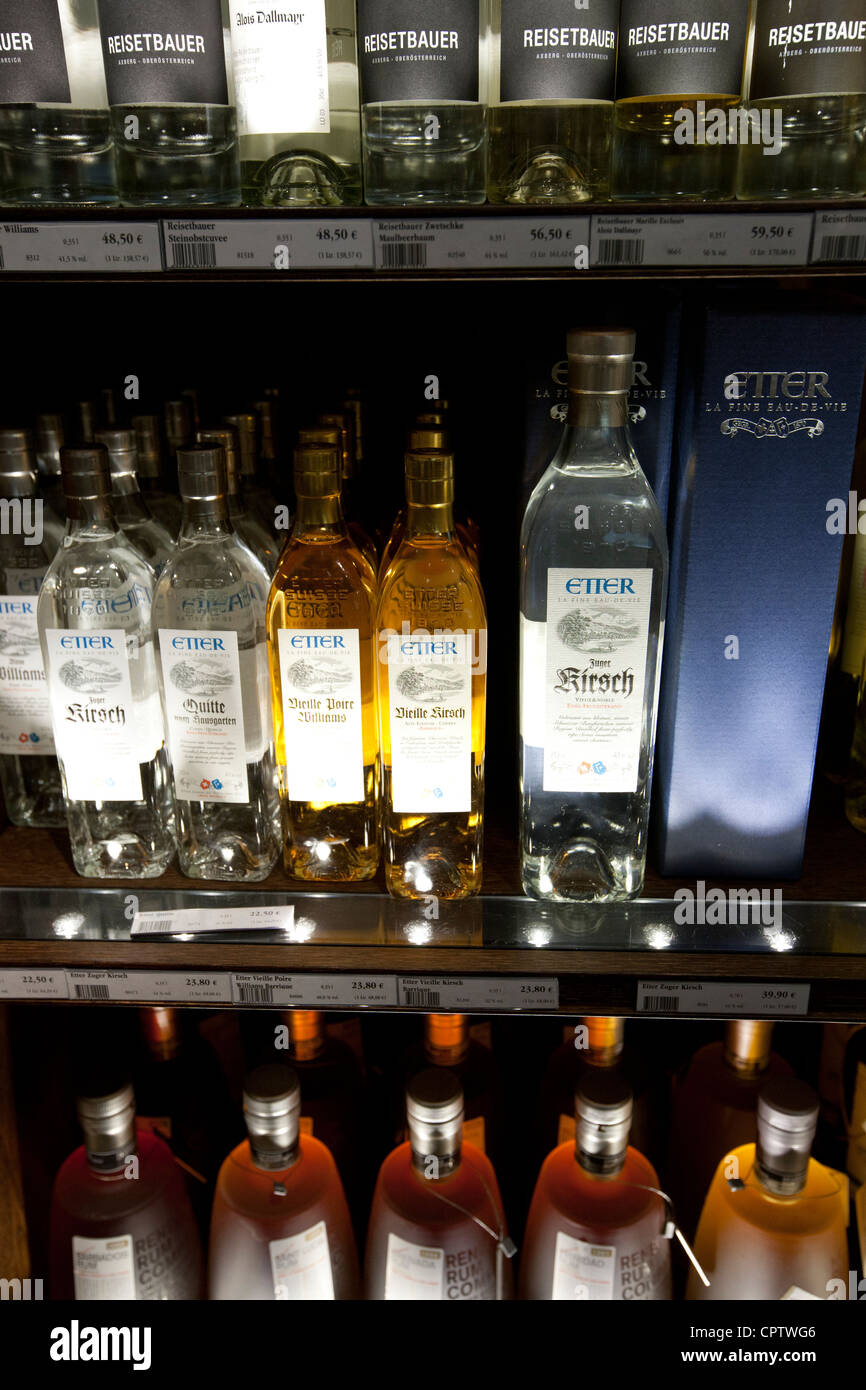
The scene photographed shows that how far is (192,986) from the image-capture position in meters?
0.85

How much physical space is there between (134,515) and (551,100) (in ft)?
1.84

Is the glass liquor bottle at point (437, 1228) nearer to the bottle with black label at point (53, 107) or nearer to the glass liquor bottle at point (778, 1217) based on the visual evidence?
the glass liquor bottle at point (778, 1217)

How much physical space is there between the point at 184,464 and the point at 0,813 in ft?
1.48

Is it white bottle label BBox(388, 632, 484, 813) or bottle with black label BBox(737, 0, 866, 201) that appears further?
white bottle label BBox(388, 632, 484, 813)

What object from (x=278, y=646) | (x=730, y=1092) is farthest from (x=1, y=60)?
(x=730, y=1092)

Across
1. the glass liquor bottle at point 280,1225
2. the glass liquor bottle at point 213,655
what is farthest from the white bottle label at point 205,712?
the glass liquor bottle at point 280,1225

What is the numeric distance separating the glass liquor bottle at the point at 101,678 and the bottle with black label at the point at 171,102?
0.23 metres

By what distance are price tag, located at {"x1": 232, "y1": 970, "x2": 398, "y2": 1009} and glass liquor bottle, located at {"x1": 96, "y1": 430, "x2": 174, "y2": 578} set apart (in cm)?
43

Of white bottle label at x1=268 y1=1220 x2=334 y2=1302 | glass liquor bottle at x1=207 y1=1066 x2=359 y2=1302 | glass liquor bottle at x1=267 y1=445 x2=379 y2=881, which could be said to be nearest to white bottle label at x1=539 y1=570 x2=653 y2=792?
glass liquor bottle at x1=267 y1=445 x2=379 y2=881

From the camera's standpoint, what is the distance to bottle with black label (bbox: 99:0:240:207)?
752mm

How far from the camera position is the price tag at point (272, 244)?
0.72m

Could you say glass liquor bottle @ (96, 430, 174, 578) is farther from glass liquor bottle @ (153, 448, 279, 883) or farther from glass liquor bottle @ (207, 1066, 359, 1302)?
glass liquor bottle @ (207, 1066, 359, 1302)

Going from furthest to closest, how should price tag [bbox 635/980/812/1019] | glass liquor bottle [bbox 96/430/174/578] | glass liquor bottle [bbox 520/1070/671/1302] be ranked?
1. glass liquor bottle [bbox 520/1070/671/1302]
2. glass liquor bottle [bbox 96/430/174/578]
3. price tag [bbox 635/980/812/1019]
